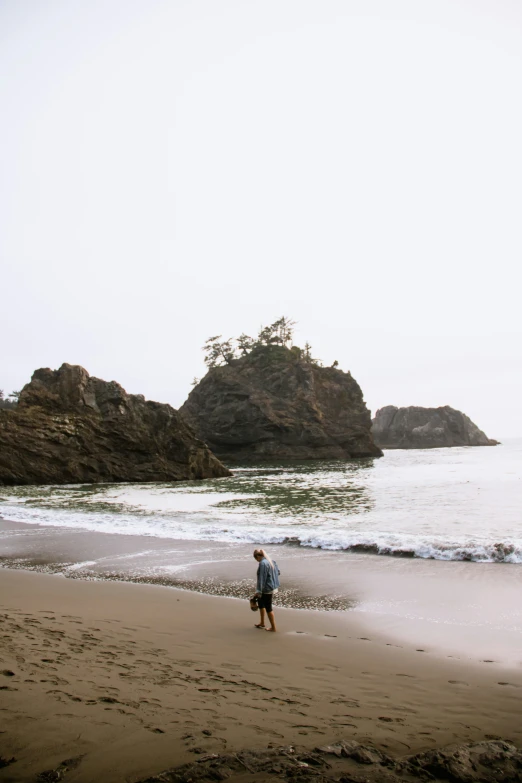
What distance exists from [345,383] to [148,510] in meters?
72.2

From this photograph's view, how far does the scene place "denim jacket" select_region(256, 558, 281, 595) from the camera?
29.0 feet

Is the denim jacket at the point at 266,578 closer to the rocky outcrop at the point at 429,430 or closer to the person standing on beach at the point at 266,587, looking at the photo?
the person standing on beach at the point at 266,587

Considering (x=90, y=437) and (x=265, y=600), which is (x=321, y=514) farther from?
(x=90, y=437)

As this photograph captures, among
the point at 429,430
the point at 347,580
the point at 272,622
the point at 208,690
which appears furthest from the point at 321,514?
the point at 429,430

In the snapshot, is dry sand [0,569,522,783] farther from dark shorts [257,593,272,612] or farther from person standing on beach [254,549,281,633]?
dark shorts [257,593,272,612]

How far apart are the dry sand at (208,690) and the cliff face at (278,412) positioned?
7246 centimetres

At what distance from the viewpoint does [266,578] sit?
352 inches

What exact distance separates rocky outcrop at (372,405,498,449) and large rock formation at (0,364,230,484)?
10081 centimetres

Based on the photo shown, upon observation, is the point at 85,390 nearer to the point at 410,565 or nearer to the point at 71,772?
the point at 410,565

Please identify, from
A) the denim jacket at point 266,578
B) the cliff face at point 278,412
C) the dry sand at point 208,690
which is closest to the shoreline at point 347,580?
the dry sand at point 208,690

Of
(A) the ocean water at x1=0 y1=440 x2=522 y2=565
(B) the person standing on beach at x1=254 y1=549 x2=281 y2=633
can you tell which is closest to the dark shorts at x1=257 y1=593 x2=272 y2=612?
(B) the person standing on beach at x1=254 y1=549 x2=281 y2=633

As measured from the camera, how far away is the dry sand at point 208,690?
4.23 metres

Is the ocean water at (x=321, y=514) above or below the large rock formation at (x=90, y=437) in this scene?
below

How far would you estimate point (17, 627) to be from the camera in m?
7.79
